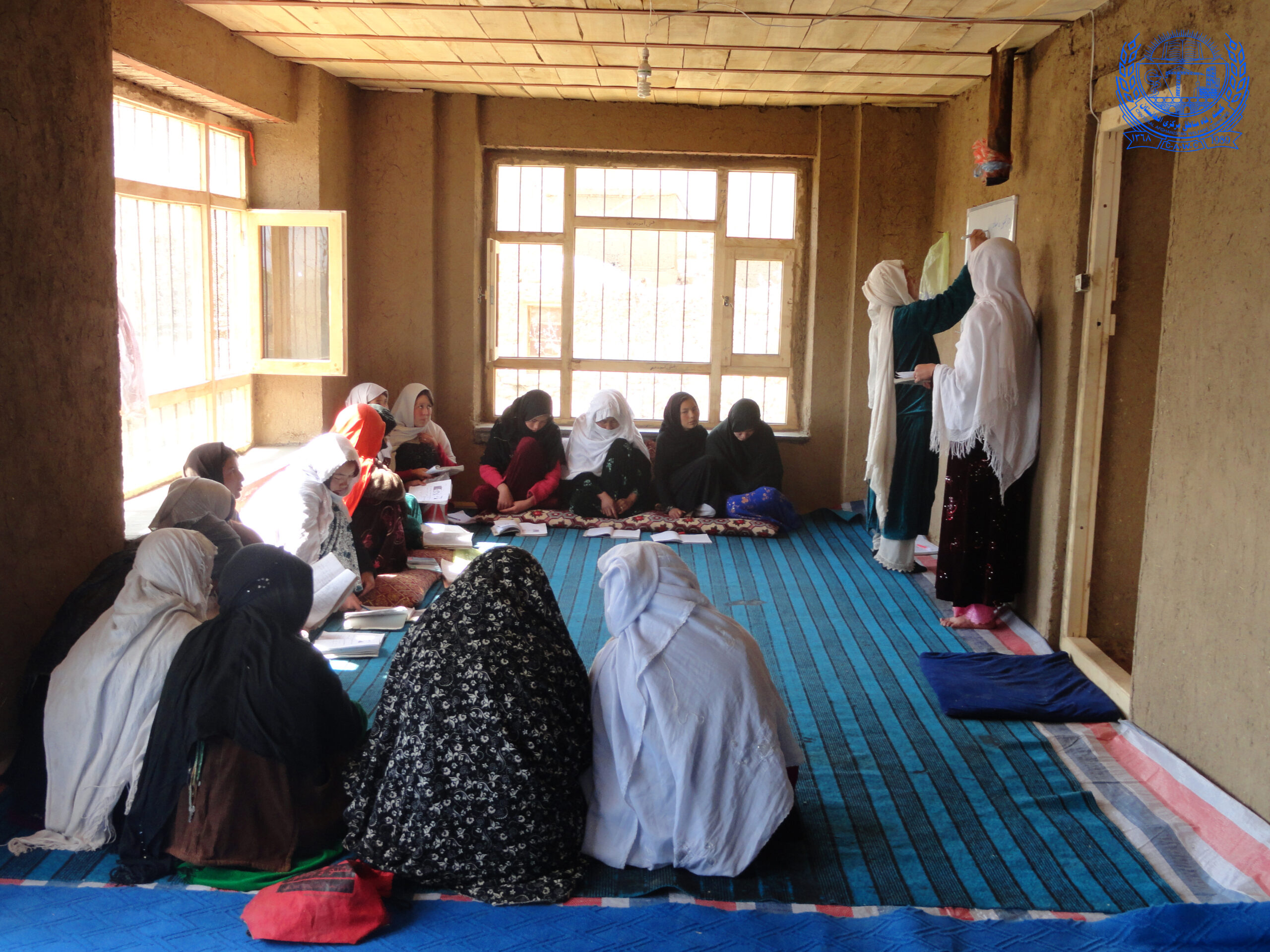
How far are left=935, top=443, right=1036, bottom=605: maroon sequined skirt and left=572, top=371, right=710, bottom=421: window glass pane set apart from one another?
289 centimetres

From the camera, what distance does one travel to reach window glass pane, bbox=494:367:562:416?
23.6 feet

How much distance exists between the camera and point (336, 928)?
228 centimetres

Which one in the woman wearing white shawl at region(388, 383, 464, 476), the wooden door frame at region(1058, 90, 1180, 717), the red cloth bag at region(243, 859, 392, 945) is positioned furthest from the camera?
the woman wearing white shawl at region(388, 383, 464, 476)

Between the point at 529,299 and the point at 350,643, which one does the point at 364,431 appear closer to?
the point at 350,643

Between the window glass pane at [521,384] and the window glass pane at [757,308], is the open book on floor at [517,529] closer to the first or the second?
the window glass pane at [521,384]

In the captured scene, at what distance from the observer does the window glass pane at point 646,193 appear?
6.98 m

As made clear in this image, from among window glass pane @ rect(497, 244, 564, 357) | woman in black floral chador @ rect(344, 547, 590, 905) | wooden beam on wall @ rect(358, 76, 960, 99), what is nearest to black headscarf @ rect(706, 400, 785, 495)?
window glass pane @ rect(497, 244, 564, 357)

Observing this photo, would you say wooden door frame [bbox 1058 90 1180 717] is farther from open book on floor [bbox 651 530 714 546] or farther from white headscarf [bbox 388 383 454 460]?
white headscarf [bbox 388 383 454 460]

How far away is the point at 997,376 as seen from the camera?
4.29 m

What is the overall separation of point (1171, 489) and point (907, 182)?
12.8ft

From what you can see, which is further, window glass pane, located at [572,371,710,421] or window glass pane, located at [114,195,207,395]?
window glass pane, located at [572,371,710,421]

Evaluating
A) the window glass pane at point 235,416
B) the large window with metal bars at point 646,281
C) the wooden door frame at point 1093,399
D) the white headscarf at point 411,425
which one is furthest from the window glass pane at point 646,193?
the wooden door frame at point 1093,399

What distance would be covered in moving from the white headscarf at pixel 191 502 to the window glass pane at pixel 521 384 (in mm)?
3637

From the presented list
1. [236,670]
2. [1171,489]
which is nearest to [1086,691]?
[1171,489]
